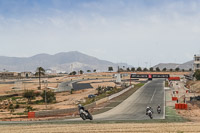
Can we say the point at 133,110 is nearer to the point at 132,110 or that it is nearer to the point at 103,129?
the point at 132,110

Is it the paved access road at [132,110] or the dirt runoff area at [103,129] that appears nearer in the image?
the dirt runoff area at [103,129]

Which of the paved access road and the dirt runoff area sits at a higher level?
the dirt runoff area

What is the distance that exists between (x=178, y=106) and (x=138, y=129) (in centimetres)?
2487

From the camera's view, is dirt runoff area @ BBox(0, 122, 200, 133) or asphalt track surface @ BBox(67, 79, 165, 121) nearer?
dirt runoff area @ BBox(0, 122, 200, 133)

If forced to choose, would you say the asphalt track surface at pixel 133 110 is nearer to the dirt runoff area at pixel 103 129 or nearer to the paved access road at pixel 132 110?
the paved access road at pixel 132 110

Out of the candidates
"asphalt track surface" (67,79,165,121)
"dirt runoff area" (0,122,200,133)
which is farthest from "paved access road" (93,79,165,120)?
"dirt runoff area" (0,122,200,133)

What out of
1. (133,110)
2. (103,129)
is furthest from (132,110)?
(103,129)

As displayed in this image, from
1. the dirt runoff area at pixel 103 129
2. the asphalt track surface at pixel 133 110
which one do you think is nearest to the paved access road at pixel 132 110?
the asphalt track surface at pixel 133 110

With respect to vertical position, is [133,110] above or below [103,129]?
below

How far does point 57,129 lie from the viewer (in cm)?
1931

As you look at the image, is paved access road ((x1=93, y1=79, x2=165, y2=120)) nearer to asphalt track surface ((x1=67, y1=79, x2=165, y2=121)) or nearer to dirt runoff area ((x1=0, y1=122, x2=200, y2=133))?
asphalt track surface ((x1=67, y1=79, x2=165, y2=121))

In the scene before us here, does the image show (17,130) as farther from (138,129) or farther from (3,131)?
(138,129)

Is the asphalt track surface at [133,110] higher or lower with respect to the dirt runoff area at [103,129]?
lower

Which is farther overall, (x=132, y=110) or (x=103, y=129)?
(x=132, y=110)
